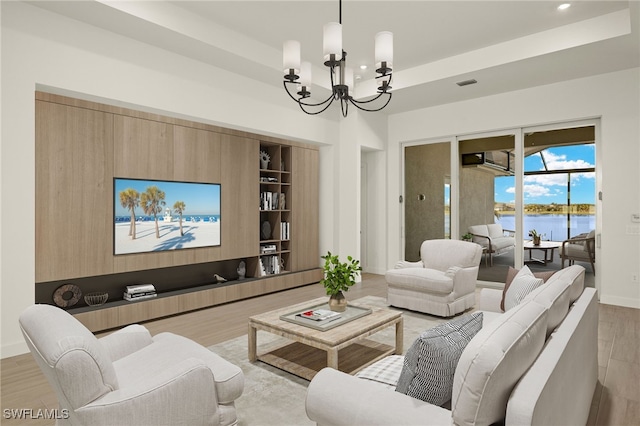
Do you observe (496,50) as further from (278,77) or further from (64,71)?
(64,71)

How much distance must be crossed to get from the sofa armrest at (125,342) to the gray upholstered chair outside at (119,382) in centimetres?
17

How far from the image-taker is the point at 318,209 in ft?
21.0

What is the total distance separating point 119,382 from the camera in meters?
Result: 1.77

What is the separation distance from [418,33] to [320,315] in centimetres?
339

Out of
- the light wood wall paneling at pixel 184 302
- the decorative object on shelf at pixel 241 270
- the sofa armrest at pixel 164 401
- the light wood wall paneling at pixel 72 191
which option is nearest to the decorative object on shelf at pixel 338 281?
the sofa armrest at pixel 164 401

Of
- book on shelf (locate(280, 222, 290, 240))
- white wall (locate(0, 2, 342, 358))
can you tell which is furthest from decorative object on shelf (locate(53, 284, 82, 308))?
book on shelf (locate(280, 222, 290, 240))

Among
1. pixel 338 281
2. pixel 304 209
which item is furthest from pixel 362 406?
pixel 304 209

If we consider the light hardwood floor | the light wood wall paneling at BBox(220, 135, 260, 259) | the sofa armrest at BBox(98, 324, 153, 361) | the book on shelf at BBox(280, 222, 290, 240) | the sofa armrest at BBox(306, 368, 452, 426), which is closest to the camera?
the sofa armrest at BBox(306, 368, 452, 426)

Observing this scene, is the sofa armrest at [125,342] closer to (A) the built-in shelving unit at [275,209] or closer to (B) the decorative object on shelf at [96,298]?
(B) the decorative object on shelf at [96,298]

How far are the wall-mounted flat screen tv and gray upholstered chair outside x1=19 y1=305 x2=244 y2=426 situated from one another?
2.29 metres

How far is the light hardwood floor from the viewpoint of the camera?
2.36 m

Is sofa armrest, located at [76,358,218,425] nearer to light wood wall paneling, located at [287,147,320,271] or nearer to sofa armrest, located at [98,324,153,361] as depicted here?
sofa armrest, located at [98,324,153,361]

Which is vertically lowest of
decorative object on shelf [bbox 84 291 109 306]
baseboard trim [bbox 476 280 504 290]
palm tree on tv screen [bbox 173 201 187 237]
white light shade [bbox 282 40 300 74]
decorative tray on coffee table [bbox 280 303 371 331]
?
baseboard trim [bbox 476 280 504 290]

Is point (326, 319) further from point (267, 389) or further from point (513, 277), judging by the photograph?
point (513, 277)
